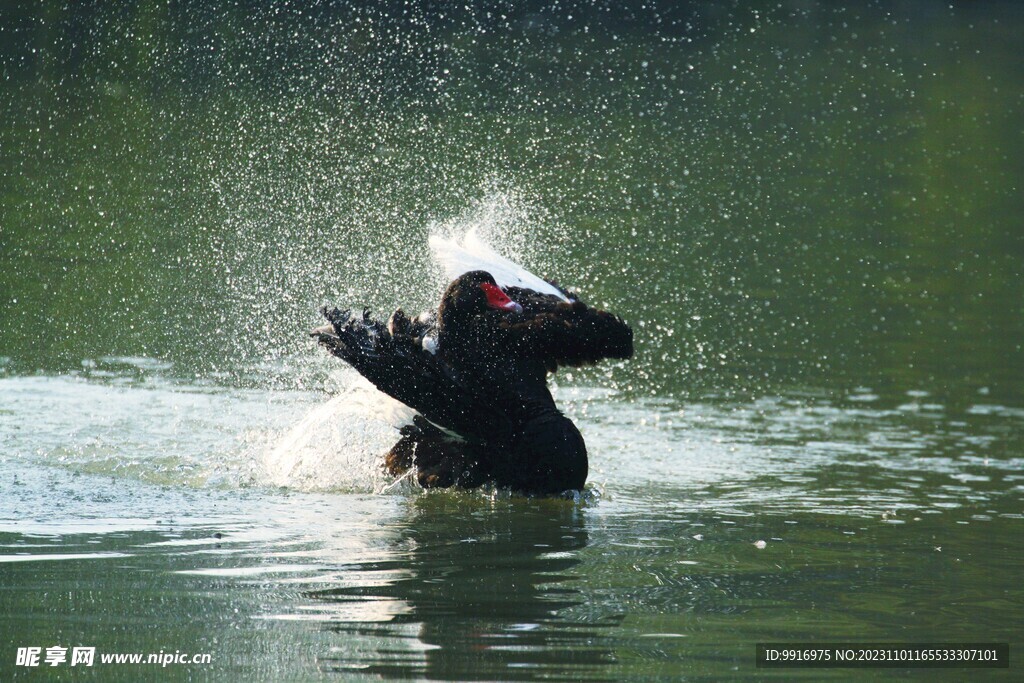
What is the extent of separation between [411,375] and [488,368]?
0.42 m

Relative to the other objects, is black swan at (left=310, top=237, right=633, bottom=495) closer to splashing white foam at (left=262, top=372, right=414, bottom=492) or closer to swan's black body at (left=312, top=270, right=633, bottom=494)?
swan's black body at (left=312, top=270, right=633, bottom=494)

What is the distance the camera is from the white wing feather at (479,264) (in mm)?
7699

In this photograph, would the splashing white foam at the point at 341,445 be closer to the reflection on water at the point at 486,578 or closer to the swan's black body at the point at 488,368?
the reflection on water at the point at 486,578

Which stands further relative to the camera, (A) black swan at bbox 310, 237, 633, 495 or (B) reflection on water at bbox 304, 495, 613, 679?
(A) black swan at bbox 310, 237, 633, 495

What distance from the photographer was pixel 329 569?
20.1 ft

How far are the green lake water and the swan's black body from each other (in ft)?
0.74

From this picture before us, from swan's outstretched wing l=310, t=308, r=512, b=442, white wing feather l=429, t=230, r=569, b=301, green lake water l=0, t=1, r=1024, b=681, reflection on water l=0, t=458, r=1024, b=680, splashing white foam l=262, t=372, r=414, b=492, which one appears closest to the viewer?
reflection on water l=0, t=458, r=1024, b=680

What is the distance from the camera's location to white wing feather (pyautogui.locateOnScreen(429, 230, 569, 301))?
7.70m

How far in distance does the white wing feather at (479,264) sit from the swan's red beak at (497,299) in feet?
0.63

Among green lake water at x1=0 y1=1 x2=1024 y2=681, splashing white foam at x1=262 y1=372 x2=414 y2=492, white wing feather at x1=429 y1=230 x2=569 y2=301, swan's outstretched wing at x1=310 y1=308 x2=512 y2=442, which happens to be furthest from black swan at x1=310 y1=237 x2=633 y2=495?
splashing white foam at x1=262 y1=372 x2=414 y2=492

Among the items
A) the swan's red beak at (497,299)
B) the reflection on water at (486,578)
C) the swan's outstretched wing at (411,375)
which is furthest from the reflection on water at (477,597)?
the swan's red beak at (497,299)

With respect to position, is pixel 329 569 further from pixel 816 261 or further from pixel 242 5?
pixel 242 5

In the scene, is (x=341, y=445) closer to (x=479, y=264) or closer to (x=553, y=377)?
(x=479, y=264)

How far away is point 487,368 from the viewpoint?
24.3 ft
